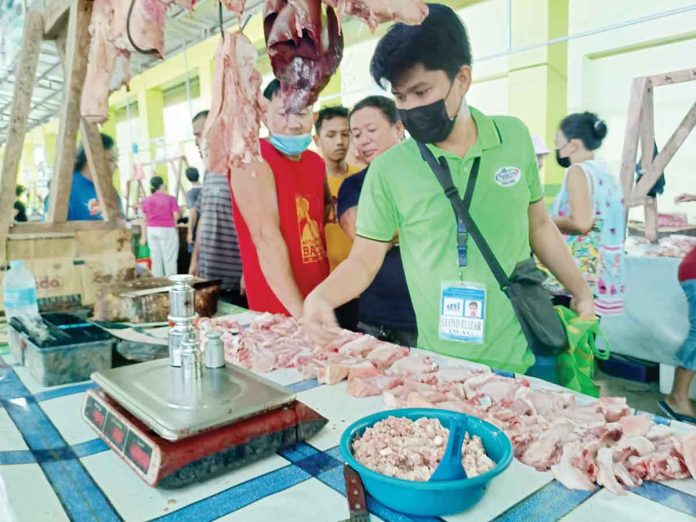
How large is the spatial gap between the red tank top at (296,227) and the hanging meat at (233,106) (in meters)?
0.80

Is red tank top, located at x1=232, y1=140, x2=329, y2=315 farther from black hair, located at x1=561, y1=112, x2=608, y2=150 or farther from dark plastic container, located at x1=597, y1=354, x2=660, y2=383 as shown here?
dark plastic container, located at x1=597, y1=354, x2=660, y2=383

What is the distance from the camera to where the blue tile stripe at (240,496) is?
28.6 inches

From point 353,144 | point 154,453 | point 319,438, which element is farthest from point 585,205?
point 154,453

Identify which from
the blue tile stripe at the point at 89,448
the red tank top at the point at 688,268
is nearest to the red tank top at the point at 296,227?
the blue tile stripe at the point at 89,448

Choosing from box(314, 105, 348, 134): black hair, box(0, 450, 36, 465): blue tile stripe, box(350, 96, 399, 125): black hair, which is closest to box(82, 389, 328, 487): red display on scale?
box(0, 450, 36, 465): blue tile stripe

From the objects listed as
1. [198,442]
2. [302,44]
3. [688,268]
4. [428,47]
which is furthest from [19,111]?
[688,268]

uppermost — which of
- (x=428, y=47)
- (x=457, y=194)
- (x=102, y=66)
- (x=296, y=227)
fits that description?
(x=428, y=47)

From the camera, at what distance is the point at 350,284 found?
1.79 m

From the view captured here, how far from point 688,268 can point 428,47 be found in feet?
6.47

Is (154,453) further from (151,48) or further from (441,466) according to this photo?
(151,48)

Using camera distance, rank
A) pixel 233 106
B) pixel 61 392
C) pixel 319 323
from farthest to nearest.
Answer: pixel 319 323 < pixel 233 106 < pixel 61 392

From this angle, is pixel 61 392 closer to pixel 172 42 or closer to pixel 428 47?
pixel 428 47

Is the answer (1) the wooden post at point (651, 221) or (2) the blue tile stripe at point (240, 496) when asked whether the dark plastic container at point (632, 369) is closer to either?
(1) the wooden post at point (651, 221)

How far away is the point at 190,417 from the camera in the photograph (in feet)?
2.65
